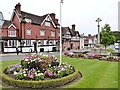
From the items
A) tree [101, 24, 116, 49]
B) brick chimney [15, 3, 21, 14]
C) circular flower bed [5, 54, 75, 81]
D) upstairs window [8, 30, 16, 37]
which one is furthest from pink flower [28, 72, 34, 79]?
tree [101, 24, 116, 49]

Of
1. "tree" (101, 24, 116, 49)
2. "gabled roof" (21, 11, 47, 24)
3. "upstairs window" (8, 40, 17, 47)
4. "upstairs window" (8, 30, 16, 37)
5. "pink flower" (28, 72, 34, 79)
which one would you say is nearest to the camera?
"pink flower" (28, 72, 34, 79)

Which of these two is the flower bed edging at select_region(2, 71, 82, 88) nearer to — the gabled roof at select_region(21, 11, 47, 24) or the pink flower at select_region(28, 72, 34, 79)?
the pink flower at select_region(28, 72, 34, 79)

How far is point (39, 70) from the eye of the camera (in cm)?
1295

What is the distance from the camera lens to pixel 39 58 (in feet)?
45.6

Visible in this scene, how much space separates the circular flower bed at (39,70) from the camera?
11.6 m

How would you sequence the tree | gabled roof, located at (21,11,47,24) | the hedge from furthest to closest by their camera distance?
the tree → gabled roof, located at (21,11,47,24) → the hedge

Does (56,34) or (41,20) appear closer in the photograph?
(41,20)

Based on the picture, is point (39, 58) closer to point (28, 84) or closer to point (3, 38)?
point (28, 84)

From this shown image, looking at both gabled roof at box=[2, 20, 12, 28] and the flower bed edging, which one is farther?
gabled roof at box=[2, 20, 12, 28]

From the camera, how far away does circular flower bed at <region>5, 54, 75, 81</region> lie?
11605mm

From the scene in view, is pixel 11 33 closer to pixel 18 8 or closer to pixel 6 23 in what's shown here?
pixel 6 23

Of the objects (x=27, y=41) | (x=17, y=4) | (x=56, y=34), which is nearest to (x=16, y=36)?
(x=27, y=41)

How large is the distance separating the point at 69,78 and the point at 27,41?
3680 centimetres

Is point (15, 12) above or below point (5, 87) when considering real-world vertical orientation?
above
